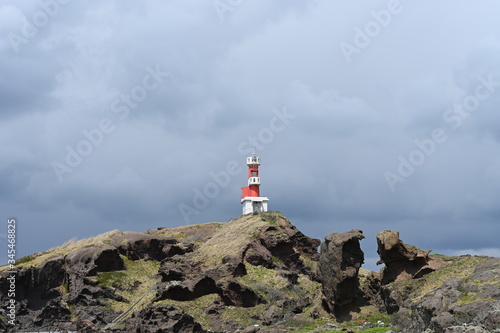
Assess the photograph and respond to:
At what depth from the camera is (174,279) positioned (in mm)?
91688

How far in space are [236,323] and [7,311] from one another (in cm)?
3928

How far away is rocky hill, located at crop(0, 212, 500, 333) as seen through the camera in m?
56.8

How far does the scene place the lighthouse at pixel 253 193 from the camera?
130 m

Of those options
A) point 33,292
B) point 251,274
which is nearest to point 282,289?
point 251,274

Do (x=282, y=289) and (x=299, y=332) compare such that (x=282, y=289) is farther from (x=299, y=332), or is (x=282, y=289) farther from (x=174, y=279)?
(x=299, y=332)

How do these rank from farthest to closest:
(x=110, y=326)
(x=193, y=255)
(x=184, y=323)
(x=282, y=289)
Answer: (x=193, y=255) → (x=282, y=289) → (x=110, y=326) → (x=184, y=323)

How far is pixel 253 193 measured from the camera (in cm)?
13125

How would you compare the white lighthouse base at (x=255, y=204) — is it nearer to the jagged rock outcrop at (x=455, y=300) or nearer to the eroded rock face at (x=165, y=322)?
the jagged rock outcrop at (x=455, y=300)

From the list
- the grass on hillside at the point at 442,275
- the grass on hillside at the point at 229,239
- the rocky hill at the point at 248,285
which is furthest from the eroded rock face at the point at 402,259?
the grass on hillside at the point at 229,239

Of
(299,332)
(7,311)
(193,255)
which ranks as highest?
(193,255)

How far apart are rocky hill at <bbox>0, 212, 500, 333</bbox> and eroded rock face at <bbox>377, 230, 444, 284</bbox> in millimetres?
113

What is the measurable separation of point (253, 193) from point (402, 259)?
63.1 metres

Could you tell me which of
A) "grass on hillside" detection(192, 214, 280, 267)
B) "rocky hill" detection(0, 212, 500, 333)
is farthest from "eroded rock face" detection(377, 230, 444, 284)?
"grass on hillside" detection(192, 214, 280, 267)

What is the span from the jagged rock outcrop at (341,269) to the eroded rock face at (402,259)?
2.53 m
